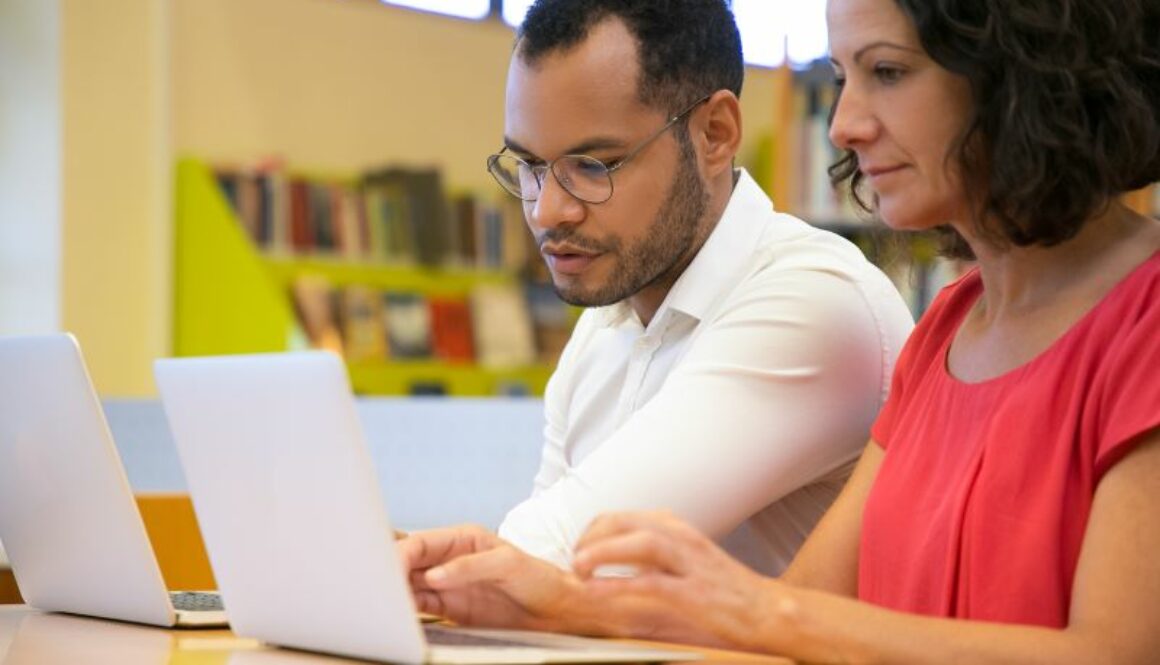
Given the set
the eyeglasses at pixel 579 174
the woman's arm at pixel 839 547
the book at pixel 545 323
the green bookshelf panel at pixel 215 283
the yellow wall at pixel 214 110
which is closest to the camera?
the woman's arm at pixel 839 547

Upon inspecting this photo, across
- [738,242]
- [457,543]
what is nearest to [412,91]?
[738,242]

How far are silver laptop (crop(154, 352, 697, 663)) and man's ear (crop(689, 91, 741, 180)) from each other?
0.83 metres

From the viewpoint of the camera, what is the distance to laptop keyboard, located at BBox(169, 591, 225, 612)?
5.28ft

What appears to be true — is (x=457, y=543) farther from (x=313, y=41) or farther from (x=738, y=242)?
(x=313, y=41)

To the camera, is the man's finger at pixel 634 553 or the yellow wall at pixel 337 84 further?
the yellow wall at pixel 337 84

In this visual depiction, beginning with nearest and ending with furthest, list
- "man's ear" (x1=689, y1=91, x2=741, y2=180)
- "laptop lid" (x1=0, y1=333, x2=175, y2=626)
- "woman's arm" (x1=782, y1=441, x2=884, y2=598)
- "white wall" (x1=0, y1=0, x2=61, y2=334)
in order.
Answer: "laptop lid" (x1=0, y1=333, x2=175, y2=626), "woman's arm" (x1=782, y1=441, x2=884, y2=598), "man's ear" (x1=689, y1=91, x2=741, y2=180), "white wall" (x1=0, y1=0, x2=61, y2=334)

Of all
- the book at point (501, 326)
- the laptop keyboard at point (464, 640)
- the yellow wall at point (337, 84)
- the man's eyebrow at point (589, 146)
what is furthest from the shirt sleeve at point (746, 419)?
the book at point (501, 326)

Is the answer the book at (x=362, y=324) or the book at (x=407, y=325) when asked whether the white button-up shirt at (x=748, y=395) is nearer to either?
the book at (x=362, y=324)

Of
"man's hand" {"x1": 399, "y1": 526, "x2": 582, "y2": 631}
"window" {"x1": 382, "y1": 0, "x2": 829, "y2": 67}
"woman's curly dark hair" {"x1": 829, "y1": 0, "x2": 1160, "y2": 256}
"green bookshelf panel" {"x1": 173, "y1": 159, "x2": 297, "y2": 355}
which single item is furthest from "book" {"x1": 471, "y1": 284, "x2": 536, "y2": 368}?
"woman's curly dark hair" {"x1": 829, "y1": 0, "x2": 1160, "y2": 256}

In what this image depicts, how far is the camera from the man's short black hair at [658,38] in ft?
6.56

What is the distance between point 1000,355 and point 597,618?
43 cm

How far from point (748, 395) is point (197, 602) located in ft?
1.92

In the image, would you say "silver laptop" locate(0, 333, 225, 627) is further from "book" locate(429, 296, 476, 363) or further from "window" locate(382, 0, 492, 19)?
"window" locate(382, 0, 492, 19)

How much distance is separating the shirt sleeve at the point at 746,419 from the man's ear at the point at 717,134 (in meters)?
0.23
